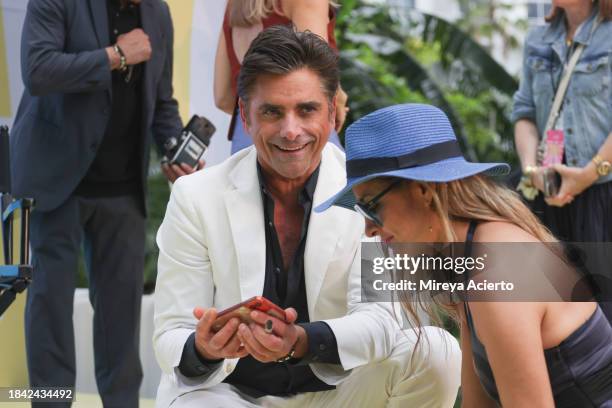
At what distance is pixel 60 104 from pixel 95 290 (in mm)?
894

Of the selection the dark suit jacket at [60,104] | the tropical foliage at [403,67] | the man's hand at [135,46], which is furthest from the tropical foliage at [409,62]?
the dark suit jacket at [60,104]

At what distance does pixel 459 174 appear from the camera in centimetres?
274

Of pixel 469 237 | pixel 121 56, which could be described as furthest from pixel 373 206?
pixel 121 56

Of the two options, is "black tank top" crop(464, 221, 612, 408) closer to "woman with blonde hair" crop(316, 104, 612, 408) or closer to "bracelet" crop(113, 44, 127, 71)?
"woman with blonde hair" crop(316, 104, 612, 408)

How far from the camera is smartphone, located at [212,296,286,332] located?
9.58 feet

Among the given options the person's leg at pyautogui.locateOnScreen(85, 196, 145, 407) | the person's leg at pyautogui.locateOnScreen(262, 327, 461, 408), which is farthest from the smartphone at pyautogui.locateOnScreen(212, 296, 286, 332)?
the person's leg at pyautogui.locateOnScreen(85, 196, 145, 407)

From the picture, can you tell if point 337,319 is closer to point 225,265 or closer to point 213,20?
point 225,265

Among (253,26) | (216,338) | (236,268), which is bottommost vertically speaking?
(216,338)

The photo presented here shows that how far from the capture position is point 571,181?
4621 mm

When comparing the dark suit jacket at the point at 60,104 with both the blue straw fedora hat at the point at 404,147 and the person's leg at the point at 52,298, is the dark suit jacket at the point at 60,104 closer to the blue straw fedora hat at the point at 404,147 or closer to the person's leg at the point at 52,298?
the person's leg at the point at 52,298

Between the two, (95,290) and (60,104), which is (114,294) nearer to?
(95,290)

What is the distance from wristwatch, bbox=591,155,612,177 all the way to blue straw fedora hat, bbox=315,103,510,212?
6.03 feet

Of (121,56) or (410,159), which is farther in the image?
(121,56)

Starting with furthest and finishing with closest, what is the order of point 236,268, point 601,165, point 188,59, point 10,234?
point 188,59 → point 601,165 → point 10,234 → point 236,268
